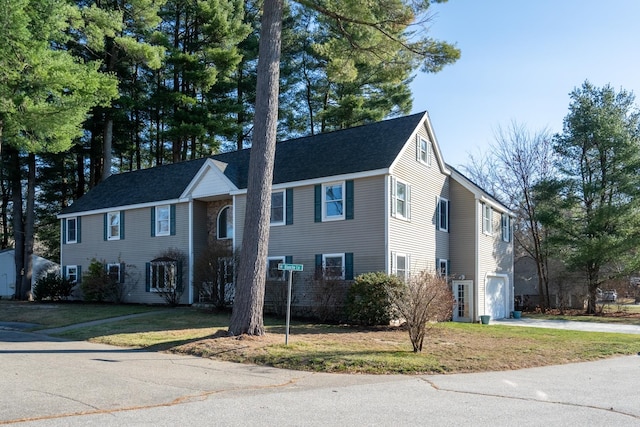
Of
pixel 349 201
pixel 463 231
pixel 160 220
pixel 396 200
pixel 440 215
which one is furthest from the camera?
pixel 160 220

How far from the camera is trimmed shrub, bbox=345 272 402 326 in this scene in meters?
17.5

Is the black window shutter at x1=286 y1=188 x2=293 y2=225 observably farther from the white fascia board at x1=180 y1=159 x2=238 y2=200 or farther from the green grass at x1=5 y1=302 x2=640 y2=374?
the green grass at x1=5 y1=302 x2=640 y2=374

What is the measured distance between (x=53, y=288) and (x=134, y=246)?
5.11 metres

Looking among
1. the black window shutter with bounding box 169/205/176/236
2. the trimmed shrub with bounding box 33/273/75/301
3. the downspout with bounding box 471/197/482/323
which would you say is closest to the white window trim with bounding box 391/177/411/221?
the downspout with bounding box 471/197/482/323

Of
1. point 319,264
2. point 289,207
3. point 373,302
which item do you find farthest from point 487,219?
point 373,302

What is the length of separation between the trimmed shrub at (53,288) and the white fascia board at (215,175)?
8.61 meters

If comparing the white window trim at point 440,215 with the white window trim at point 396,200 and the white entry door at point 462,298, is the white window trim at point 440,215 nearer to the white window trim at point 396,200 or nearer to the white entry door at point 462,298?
the white entry door at point 462,298

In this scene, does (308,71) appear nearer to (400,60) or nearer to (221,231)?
(221,231)

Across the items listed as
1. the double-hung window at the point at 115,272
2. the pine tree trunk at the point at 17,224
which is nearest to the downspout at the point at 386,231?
the double-hung window at the point at 115,272

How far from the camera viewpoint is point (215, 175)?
23938 millimetres

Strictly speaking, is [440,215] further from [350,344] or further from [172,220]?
[172,220]

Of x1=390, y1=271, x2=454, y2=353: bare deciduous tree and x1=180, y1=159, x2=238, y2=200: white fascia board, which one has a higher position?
x1=180, y1=159, x2=238, y2=200: white fascia board

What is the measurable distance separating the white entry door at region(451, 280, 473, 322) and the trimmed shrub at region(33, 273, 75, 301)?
19.0 metres

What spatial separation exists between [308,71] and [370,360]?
30568 mm
